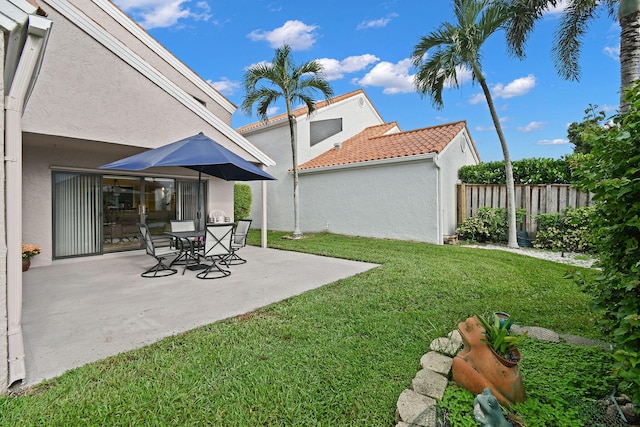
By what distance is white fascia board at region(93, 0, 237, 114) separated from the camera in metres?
11.9

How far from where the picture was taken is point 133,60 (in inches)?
301

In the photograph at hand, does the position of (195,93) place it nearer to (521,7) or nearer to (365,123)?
(365,123)

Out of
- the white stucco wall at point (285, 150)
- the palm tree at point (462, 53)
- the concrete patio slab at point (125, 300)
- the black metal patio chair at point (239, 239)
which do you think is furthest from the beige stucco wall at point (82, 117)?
the palm tree at point (462, 53)

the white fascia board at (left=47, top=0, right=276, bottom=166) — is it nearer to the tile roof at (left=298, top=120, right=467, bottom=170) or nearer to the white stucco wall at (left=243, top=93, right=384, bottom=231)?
the tile roof at (left=298, top=120, right=467, bottom=170)

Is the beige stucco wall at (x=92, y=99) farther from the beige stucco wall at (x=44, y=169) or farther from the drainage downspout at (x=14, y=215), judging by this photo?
the drainage downspout at (x=14, y=215)

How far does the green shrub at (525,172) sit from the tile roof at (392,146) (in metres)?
1.83

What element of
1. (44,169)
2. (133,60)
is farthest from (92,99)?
(44,169)

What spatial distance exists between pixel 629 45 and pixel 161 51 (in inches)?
616

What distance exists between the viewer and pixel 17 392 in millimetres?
2848

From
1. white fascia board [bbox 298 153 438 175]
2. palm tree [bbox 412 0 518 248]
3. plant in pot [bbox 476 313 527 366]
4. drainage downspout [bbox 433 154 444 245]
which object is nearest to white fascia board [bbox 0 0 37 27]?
plant in pot [bbox 476 313 527 366]

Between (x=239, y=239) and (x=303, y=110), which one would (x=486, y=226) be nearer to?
(x=239, y=239)

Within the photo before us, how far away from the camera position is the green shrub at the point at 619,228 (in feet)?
6.25

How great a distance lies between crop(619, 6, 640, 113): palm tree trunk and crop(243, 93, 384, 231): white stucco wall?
12.1 meters

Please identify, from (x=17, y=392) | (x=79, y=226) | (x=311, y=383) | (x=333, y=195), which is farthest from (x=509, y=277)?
(x=79, y=226)
